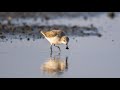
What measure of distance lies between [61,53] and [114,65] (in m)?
1.11

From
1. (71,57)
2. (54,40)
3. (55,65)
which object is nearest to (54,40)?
(54,40)

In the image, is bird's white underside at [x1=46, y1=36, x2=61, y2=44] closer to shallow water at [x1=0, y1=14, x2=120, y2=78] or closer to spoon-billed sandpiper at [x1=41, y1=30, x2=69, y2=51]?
spoon-billed sandpiper at [x1=41, y1=30, x2=69, y2=51]

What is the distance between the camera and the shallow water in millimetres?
6820

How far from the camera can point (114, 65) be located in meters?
7.30

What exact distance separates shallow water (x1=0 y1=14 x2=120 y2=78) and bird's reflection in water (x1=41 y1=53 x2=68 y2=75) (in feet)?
0.05

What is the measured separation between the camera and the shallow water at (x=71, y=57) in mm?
6820

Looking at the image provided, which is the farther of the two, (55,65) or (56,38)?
(56,38)

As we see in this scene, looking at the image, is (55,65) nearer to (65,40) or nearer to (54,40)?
(65,40)

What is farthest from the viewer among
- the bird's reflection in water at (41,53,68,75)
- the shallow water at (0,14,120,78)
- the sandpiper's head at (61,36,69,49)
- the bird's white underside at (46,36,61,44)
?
the bird's white underside at (46,36,61,44)

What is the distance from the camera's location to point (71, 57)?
7.83 metres

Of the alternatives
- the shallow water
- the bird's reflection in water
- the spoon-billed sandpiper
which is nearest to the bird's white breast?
the spoon-billed sandpiper

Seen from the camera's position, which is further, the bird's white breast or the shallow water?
the bird's white breast

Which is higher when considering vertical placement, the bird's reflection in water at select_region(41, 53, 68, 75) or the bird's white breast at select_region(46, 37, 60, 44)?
the bird's white breast at select_region(46, 37, 60, 44)

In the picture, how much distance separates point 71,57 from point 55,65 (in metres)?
0.49
